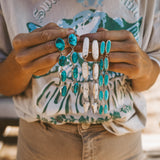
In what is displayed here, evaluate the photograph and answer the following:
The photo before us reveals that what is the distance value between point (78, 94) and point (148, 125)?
1.48 metres

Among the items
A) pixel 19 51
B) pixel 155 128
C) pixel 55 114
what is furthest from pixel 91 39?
pixel 155 128

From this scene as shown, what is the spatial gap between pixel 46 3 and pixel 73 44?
0.80 ft

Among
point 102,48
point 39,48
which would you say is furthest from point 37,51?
point 102,48

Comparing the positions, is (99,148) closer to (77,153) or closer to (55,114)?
(77,153)

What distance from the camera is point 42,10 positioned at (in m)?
0.63

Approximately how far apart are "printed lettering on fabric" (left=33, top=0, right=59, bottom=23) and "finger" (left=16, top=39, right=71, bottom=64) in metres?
0.19

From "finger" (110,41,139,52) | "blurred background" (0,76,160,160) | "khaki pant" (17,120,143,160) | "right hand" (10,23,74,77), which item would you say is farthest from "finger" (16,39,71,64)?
"blurred background" (0,76,160,160)

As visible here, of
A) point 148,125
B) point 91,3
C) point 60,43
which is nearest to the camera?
point 60,43

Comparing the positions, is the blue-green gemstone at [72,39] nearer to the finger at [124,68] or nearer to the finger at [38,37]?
the finger at [38,37]

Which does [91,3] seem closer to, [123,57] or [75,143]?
[123,57]

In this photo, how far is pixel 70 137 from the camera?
66 cm

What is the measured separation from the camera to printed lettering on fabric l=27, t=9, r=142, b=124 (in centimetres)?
63

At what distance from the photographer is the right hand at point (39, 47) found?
46cm

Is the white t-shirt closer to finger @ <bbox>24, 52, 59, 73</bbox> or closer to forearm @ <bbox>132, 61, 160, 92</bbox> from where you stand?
forearm @ <bbox>132, 61, 160, 92</bbox>
